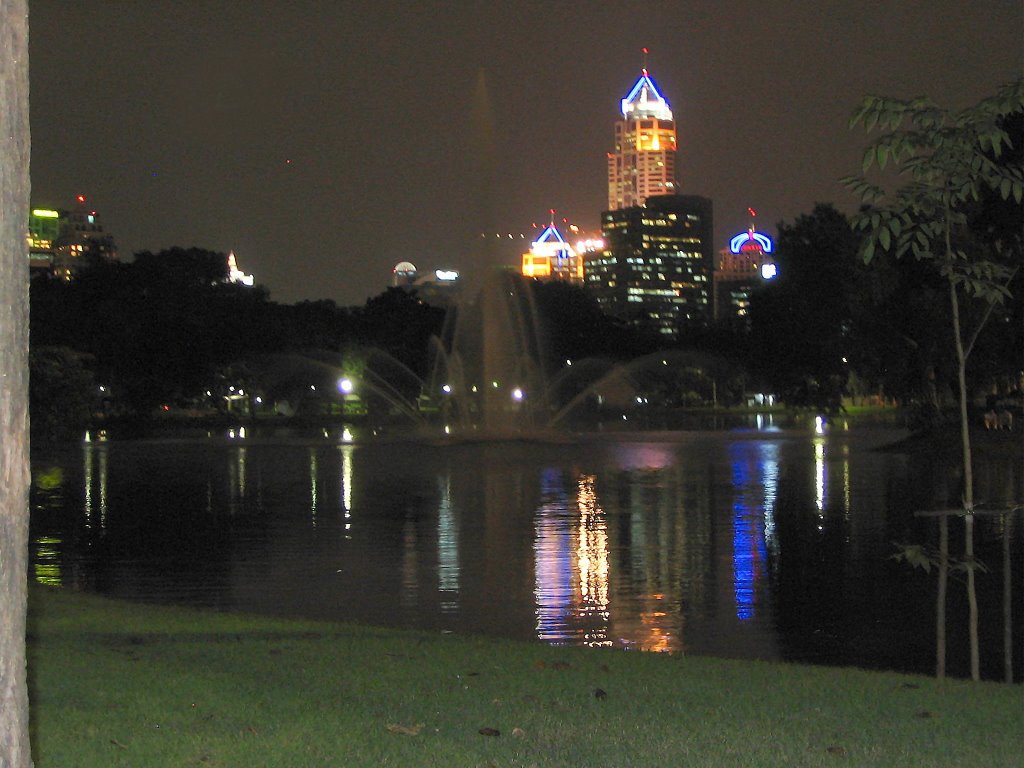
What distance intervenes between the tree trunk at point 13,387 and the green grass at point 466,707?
182 cm

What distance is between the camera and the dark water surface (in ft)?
39.3

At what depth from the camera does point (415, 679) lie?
8.08 meters

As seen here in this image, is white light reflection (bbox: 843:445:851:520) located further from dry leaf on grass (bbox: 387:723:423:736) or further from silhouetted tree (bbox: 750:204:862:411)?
dry leaf on grass (bbox: 387:723:423:736)

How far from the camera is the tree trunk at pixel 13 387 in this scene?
4.21 m

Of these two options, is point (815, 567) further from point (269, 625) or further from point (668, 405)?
point (668, 405)

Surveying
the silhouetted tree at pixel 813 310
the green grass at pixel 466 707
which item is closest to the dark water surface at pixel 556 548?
the green grass at pixel 466 707

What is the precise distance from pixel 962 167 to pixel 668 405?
133 metres

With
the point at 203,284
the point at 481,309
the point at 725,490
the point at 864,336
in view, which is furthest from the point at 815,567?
the point at 203,284

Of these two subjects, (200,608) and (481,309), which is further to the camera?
(481,309)

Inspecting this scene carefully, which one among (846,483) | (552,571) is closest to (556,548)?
(552,571)

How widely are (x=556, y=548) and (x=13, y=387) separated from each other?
13.3 m

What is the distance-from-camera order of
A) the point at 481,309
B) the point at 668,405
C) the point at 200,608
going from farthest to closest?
the point at 668,405 < the point at 481,309 < the point at 200,608

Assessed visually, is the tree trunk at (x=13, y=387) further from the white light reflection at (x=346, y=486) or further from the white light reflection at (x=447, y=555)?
the white light reflection at (x=346, y=486)

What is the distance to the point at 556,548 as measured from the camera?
677 inches
